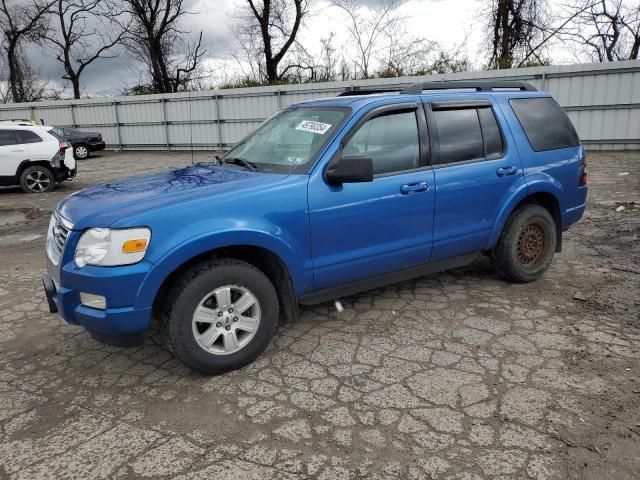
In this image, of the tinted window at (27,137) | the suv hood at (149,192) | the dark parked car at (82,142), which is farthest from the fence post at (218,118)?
the suv hood at (149,192)

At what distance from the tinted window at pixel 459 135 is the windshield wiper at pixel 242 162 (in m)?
1.48

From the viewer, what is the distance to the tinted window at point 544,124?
15.5 ft

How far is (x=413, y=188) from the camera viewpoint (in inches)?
156

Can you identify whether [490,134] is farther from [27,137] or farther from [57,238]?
[27,137]

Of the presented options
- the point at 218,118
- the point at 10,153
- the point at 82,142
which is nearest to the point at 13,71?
the point at 82,142

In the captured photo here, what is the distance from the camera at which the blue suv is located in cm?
308

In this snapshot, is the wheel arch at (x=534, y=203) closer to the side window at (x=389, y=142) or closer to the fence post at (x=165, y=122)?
the side window at (x=389, y=142)

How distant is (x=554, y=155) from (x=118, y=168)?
1552cm

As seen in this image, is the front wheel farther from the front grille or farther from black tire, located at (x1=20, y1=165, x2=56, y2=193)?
the front grille

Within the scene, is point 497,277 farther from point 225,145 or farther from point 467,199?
point 225,145

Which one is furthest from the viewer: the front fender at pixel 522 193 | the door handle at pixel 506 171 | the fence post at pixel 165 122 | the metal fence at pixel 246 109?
the fence post at pixel 165 122

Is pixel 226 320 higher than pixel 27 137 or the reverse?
the reverse

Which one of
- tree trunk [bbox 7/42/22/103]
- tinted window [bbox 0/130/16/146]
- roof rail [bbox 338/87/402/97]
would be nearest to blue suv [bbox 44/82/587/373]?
roof rail [bbox 338/87/402/97]

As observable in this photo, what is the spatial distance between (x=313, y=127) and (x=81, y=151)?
799 inches
